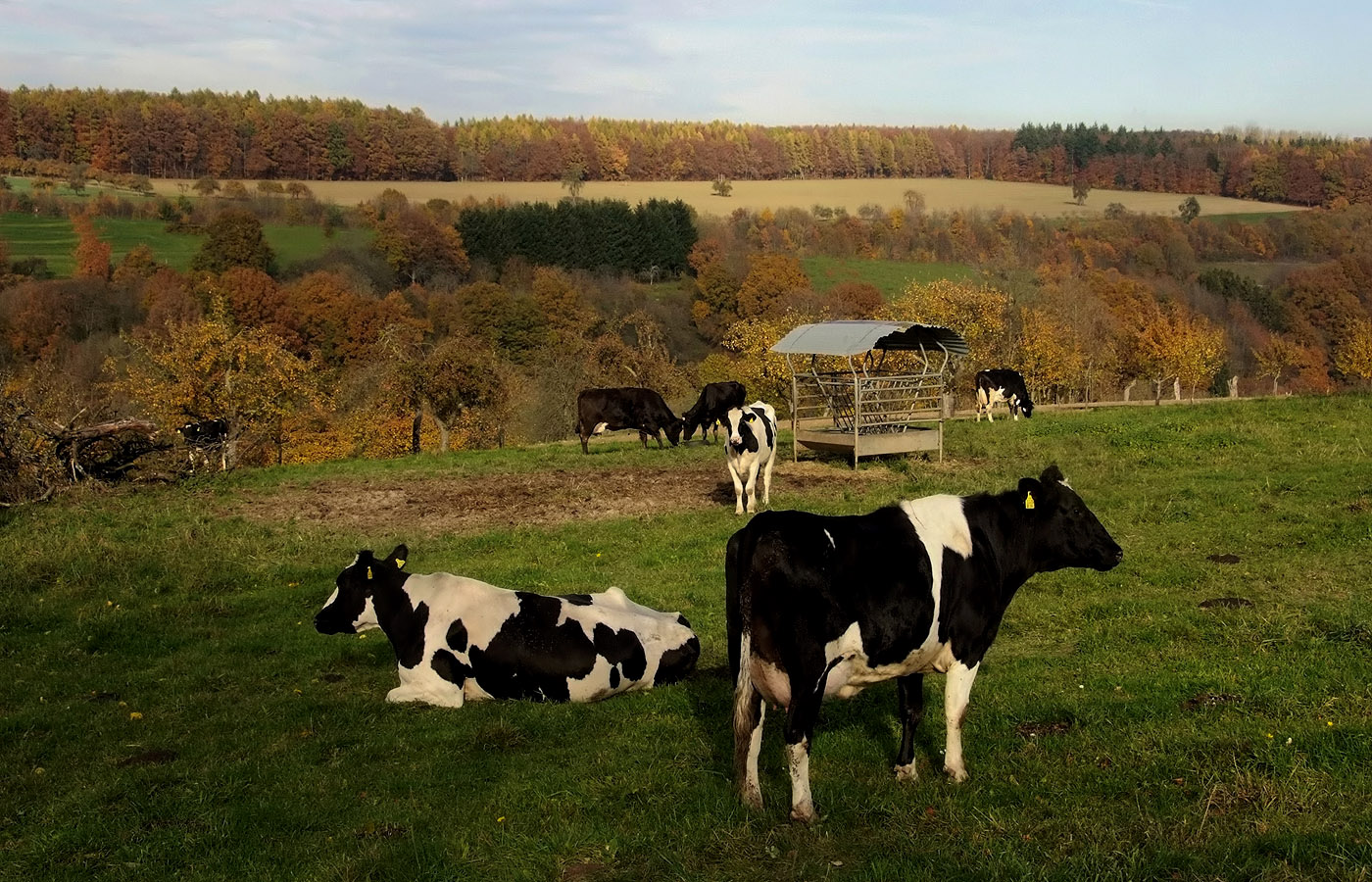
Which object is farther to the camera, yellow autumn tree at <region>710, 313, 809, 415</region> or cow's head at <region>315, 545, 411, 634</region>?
yellow autumn tree at <region>710, 313, 809, 415</region>

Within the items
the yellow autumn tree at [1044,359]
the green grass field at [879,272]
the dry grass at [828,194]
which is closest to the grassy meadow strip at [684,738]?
the yellow autumn tree at [1044,359]

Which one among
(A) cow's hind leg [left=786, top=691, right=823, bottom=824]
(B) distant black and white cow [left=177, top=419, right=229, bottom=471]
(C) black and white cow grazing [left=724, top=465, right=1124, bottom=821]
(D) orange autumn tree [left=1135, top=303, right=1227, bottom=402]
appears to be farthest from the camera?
(D) orange autumn tree [left=1135, top=303, right=1227, bottom=402]

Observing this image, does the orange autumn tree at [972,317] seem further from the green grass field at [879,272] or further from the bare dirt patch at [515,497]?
the bare dirt patch at [515,497]

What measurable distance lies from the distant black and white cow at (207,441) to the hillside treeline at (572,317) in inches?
30.2

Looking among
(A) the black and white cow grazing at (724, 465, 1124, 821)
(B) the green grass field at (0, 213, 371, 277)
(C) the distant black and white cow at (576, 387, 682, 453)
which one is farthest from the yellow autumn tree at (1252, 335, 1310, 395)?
(A) the black and white cow grazing at (724, 465, 1124, 821)

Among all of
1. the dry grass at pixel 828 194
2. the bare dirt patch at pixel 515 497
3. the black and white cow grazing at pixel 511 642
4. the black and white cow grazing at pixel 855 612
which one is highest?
the dry grass at pixel 828 194

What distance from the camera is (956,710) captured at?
712 centimetres

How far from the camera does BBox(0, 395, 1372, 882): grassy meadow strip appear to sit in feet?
19.8

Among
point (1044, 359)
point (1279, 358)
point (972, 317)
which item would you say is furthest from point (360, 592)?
point (1279, 358)

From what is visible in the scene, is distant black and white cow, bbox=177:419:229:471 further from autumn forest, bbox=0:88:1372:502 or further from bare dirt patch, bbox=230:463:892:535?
bare dirt patch, bbox=230:463:892:535

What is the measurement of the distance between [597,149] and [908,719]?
15291 centimetres

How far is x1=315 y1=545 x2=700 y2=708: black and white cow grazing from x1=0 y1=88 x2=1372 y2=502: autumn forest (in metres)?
14.9

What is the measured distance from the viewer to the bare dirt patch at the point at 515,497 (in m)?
20.0

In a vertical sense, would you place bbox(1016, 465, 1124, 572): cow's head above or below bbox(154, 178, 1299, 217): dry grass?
below
